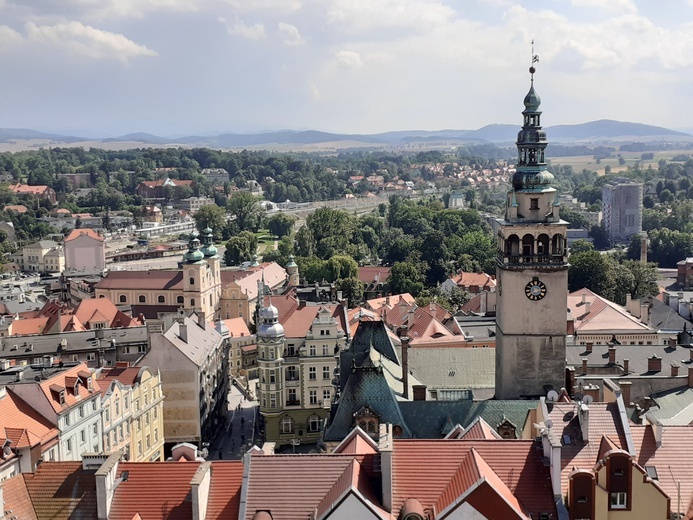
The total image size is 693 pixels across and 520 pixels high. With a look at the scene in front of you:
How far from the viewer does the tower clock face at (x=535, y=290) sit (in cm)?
5247

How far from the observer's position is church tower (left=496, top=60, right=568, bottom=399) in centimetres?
5231

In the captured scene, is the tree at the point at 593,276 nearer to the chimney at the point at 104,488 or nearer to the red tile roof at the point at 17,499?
the chimney at the point at 104,488

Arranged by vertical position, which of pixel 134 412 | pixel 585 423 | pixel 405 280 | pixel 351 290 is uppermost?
pixel 585 423

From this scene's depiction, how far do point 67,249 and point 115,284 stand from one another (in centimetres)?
5818

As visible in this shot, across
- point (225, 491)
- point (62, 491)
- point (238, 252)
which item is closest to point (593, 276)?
point (238, 252)

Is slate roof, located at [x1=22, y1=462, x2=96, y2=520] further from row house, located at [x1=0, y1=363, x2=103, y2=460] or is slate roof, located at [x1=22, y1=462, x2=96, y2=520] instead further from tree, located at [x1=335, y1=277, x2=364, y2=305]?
tree, located at [x1=335, y1=277, x2=364, y2=305]

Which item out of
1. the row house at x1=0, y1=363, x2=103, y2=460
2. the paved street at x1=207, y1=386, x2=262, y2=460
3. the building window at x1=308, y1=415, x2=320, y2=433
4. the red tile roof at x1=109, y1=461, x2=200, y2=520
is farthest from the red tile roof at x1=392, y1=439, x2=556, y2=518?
the building window at x1=308, y1=415, x2=320, y2=433

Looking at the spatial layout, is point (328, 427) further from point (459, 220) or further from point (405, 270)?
point (459, 220)

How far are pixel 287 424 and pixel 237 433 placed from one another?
21.3ft

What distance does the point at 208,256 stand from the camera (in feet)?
392

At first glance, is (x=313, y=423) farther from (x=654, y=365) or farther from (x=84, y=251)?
(x=84, y=251)

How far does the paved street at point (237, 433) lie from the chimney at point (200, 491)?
36302 mm

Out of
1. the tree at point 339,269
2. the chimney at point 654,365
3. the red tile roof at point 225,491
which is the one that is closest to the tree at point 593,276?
the tree at point 339,269

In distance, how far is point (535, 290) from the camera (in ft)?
172
